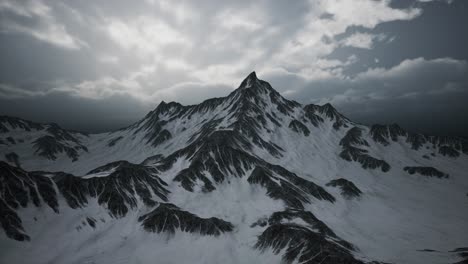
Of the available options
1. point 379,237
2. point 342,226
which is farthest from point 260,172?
point 379,237

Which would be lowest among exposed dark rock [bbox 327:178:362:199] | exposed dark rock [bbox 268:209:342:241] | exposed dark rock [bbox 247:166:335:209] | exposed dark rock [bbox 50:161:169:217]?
exposed dark rock [bbox 327:178:362:199]

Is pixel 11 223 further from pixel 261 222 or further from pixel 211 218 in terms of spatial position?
pixel 261 222

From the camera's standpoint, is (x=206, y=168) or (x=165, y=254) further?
(x=206, y=168)

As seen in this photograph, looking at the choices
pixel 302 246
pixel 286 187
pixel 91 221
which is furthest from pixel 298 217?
pixel 91 221

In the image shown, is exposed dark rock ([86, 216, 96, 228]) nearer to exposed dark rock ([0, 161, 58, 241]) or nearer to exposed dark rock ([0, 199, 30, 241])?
exposed dark rock ([0, 161, 58, 241])

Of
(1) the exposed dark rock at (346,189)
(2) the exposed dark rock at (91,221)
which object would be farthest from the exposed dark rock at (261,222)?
(1) the exposed dark rock at (346,189)

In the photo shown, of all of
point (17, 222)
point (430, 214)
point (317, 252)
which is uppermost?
point (17, 222)

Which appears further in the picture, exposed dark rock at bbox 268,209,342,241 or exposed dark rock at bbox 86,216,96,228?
exposed dark rock at bbox 268,209,342,241

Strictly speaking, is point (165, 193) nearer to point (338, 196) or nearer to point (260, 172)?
point (260, 172)

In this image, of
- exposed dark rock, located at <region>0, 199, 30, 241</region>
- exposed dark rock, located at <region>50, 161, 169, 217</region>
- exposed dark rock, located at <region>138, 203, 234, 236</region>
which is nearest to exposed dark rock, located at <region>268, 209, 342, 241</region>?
exposed dark rock, located at <region>138, 203, 234, 236</region>
